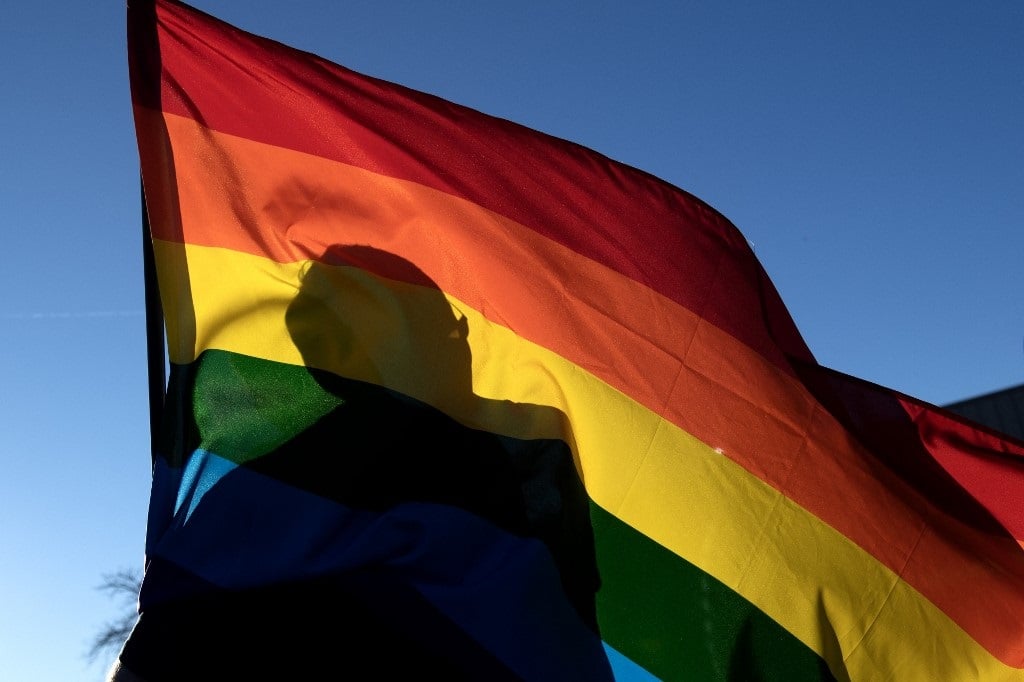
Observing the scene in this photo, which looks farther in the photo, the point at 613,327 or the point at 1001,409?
the point at 1001,409

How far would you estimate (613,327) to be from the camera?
3963mm

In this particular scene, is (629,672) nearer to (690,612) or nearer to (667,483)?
(690,612)

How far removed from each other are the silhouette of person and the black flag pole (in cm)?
23

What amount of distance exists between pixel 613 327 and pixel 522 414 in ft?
1.44

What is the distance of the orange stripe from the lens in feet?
12.7

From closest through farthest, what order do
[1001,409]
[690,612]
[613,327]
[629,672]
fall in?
[629,672]
[690,612]
[613,327]
[1001,409]

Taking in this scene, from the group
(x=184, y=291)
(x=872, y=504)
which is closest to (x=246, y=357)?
(x=184, y=291)

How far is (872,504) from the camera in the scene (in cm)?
397

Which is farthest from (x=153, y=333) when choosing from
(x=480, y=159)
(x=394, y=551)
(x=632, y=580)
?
(x=632, y=580)

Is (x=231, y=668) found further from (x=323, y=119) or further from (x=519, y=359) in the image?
(x=323, y=119)

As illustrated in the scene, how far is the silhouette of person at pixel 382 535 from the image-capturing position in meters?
2.98

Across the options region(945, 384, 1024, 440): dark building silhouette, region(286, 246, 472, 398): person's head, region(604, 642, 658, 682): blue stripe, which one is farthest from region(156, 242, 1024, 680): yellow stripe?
region(945, 384, 1024, 440): dark building silhouette

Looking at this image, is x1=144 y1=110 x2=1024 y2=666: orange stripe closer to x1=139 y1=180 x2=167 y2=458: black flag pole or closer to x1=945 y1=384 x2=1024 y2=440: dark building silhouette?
x1=139 y1=180 x2=167 y2=458: black flag pole

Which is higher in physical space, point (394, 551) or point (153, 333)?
point (153, 333)
